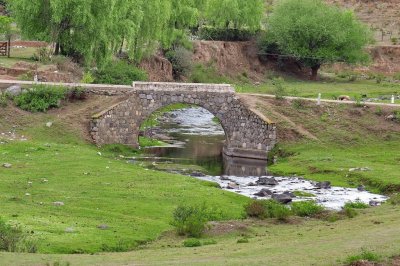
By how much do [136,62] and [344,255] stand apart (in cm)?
6546

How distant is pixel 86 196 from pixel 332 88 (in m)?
60.8

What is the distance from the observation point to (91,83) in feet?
253

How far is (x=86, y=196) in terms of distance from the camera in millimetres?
46812

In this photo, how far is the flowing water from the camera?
180 ft

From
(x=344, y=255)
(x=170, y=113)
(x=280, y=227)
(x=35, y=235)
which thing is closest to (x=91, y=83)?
(x=170, y=113)

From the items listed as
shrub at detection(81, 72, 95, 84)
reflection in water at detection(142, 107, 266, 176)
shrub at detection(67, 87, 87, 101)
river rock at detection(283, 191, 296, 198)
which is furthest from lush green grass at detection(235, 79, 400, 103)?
→ river rock at detection(283, 191, 296, 198)

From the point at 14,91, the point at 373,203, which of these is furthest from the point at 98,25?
the point at 373,203

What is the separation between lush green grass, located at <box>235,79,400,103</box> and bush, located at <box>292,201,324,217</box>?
43.0m

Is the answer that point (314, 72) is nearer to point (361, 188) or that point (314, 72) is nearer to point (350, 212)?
point (361, 188)

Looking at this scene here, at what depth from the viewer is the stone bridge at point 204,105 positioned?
70.8 m

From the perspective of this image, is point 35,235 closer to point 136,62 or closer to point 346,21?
point 136,62

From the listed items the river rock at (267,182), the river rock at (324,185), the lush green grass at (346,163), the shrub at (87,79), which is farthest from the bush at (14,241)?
the shrub at (87,79)

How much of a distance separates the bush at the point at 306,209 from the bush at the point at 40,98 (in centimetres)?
2548

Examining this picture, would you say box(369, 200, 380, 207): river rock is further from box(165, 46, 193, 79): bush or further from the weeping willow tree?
box(165, 46, 193, 79): bush
